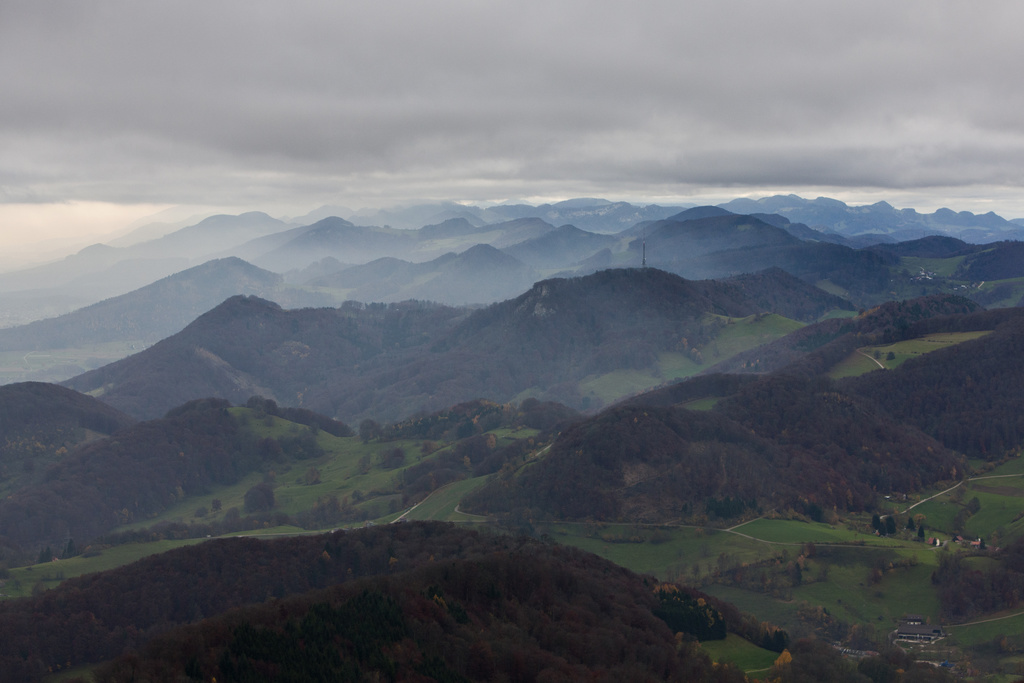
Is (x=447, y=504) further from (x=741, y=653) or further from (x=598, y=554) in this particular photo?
(x=741, y=653)

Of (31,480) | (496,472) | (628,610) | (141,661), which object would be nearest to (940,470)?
(496,472)

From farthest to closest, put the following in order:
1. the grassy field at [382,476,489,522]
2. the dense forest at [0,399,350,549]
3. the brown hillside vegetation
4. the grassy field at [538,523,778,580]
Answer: the dense forest at [0,399,350,549]
the grassy field at [382,476,489,522]
the grassy field at [538,523,778,580]
the brown hillside vegetation

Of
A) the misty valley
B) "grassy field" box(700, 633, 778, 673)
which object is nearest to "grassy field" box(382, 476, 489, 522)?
the misty valley

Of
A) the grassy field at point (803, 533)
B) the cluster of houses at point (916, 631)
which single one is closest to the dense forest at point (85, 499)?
Answer: the grassy field at point (803, 533)

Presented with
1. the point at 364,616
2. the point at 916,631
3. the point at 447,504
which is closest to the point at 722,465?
the point at 916,631

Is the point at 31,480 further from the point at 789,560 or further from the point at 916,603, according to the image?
the point at 916,603

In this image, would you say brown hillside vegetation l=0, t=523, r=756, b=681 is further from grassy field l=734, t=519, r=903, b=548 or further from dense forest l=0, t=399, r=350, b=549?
dense forest l=0, t=399, r=350, b=549

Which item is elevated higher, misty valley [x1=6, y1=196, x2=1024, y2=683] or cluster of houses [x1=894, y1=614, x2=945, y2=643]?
misty valley [x1=6, y1=196, x2=1024, y2=683]

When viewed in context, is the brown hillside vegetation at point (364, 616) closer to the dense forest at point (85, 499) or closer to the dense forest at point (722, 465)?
the dense forest at point (722, 465)
